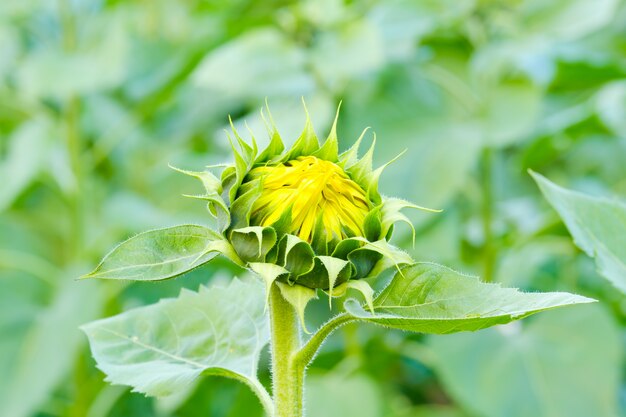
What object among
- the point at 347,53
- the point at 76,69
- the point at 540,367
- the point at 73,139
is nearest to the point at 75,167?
the point at 73,139

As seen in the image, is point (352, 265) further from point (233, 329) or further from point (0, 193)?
point (0, 193)

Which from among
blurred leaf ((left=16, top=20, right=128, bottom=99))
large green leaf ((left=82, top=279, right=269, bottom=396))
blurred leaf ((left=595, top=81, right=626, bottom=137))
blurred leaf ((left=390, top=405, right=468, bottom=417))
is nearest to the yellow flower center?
large green leaf ((left=82, top=279, right=269, bottom=396))

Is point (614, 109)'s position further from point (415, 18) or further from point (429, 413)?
point (429, 413)

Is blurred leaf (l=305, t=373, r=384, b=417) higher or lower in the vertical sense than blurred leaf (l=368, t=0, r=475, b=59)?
lower

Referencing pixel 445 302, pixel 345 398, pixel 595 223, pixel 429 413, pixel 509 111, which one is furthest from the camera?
pixel 509 111

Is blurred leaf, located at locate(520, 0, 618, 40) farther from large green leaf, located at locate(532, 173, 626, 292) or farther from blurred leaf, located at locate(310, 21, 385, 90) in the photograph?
large green leaf, located at locate(532, 173, 626, 292)

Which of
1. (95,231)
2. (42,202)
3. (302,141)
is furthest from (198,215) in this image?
(302,141)
